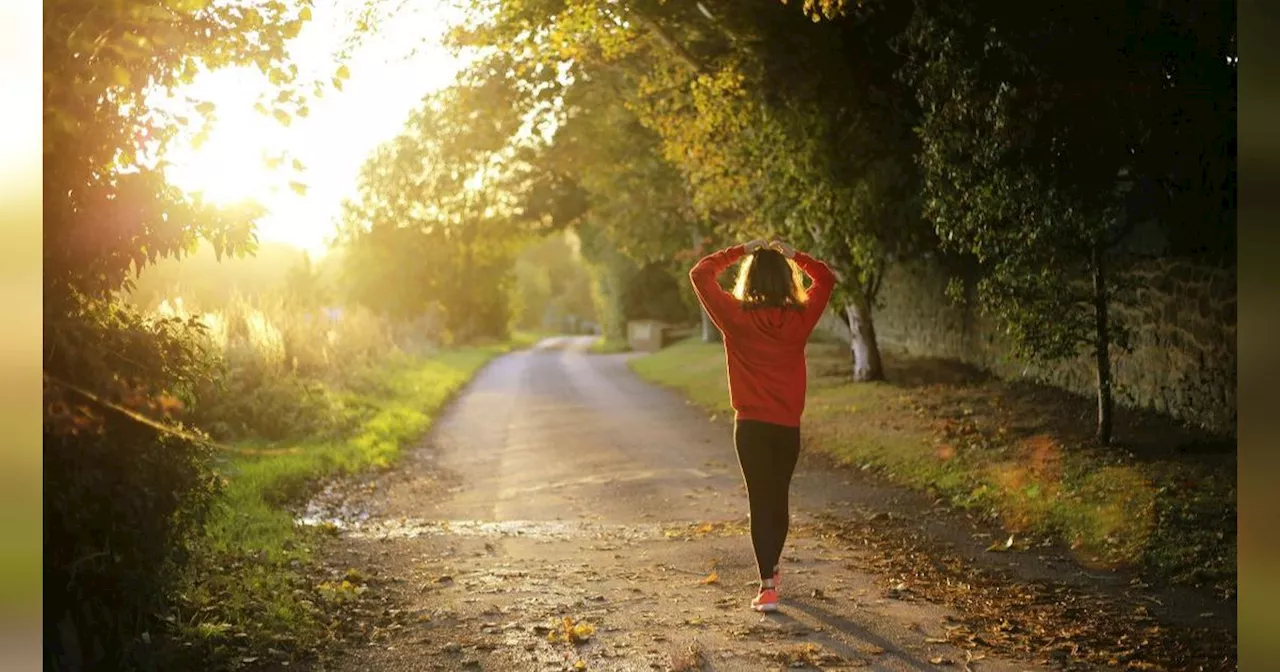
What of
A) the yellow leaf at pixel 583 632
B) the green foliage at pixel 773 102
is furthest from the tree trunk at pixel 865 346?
the yellow leaf at pixel 583 632

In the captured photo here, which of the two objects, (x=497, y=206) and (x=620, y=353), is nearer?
(x=497, y=206)

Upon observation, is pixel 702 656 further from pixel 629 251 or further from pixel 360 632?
pixel 629 251

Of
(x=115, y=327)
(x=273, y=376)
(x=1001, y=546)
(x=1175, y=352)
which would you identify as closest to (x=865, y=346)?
(x=1175, y=352)

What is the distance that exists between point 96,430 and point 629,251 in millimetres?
31854

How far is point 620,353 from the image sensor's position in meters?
52.0

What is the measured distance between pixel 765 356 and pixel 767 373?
10cm

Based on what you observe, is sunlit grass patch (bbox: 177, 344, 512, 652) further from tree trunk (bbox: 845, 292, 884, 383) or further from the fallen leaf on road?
tree trunk (bbox: 845, 292, 884, 383)

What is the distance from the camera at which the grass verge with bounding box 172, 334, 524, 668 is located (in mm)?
6625

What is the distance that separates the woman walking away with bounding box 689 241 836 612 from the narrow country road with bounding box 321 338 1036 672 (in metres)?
0.52

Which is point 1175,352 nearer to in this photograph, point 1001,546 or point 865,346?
point 1001,546

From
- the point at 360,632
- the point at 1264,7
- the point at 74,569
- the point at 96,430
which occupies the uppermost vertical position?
the point at 1264,7

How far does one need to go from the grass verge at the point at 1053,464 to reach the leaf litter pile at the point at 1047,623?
0.98 m

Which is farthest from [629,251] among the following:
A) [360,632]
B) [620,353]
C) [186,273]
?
[360,632]

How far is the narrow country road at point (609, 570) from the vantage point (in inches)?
258
